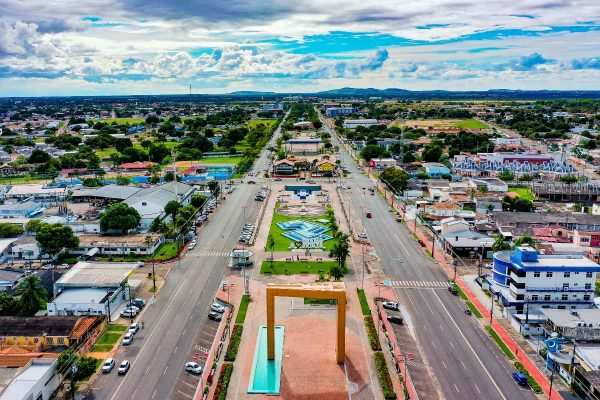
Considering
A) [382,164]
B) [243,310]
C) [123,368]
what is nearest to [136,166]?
[382,164]

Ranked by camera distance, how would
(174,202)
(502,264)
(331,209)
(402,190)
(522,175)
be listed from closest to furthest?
(502,264), (174,202), (331,209), (402,190), (522,175)

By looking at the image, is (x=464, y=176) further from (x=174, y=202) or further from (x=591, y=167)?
(x=174, y=202)

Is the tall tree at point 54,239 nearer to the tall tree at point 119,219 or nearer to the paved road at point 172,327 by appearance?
the tall tree at point 119,219

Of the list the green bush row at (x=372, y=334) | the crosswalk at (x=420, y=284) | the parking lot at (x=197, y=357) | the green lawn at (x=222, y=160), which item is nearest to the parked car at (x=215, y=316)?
the parking lot at (x=197, y=357)

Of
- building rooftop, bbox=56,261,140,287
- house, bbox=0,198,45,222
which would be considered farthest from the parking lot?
house, bbox=0,198,45,222

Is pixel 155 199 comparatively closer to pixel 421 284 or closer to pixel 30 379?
pixel 421 284

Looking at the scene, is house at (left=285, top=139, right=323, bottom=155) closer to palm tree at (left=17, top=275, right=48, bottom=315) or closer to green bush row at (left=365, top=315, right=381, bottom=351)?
green bush row at (left=365, top=315, right=381, bottom=351)

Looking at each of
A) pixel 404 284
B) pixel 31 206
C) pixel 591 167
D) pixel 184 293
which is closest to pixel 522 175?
pixel 591 167
